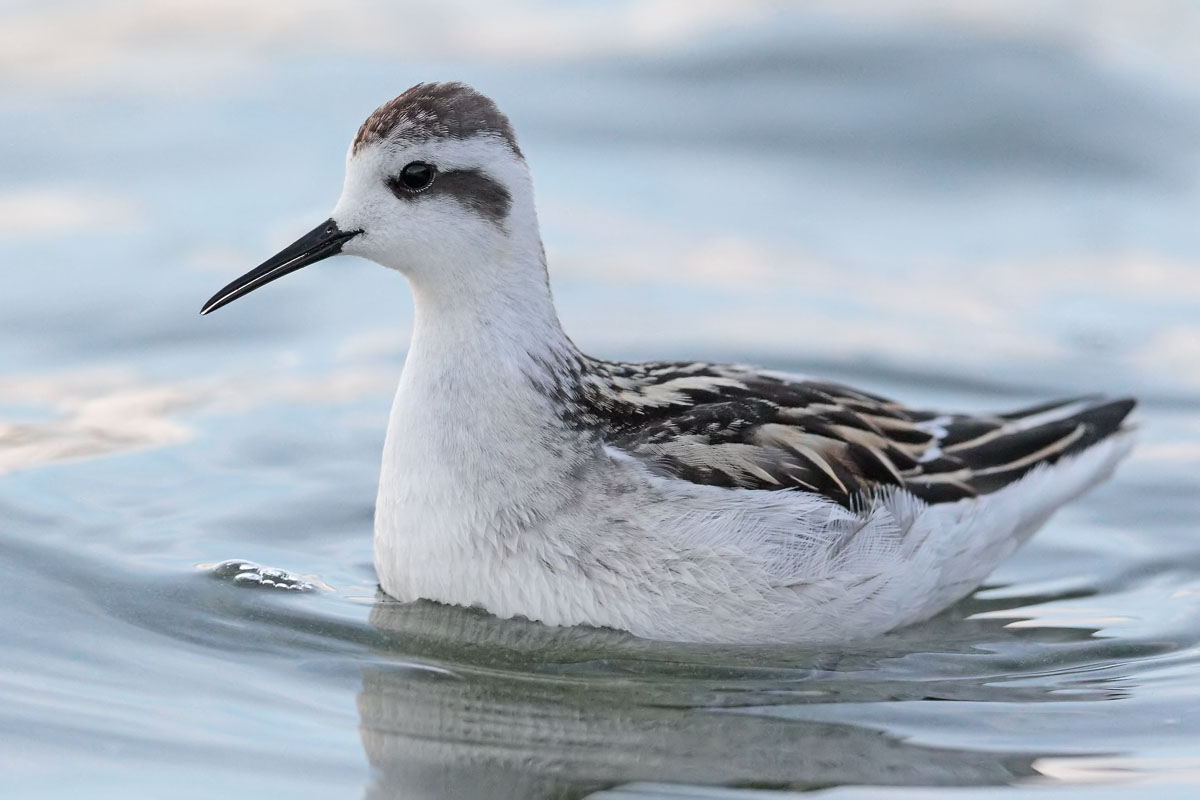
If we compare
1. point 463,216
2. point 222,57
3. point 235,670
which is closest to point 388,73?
point 222,57

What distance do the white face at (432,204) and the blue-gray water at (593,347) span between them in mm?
1306

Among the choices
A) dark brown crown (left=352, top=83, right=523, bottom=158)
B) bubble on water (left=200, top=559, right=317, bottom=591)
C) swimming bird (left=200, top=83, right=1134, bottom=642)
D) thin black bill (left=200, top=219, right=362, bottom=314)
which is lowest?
bubble on water (left=200, top=559, right=317, bottom=591)

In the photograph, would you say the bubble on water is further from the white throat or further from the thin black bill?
the thin black bill

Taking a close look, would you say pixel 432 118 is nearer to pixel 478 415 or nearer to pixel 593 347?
pixel 478 415

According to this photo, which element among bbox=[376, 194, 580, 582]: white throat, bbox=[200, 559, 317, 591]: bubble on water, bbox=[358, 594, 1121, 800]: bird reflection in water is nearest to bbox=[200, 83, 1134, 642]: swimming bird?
bbox=[376, 194, 580, 582]: white throat

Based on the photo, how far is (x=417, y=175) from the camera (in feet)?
22.2

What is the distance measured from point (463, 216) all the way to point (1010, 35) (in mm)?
7986

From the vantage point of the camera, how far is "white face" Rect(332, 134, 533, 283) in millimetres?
6738

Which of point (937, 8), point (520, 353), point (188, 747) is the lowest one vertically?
point (188, 747)

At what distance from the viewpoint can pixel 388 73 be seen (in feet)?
42.1

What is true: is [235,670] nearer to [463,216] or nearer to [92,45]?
[463,216]

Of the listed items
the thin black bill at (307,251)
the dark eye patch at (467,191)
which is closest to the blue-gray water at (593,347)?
the thin black bill at (307,251)

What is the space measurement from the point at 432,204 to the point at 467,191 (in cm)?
14

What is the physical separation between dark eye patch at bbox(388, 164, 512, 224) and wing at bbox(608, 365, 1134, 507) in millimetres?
868
